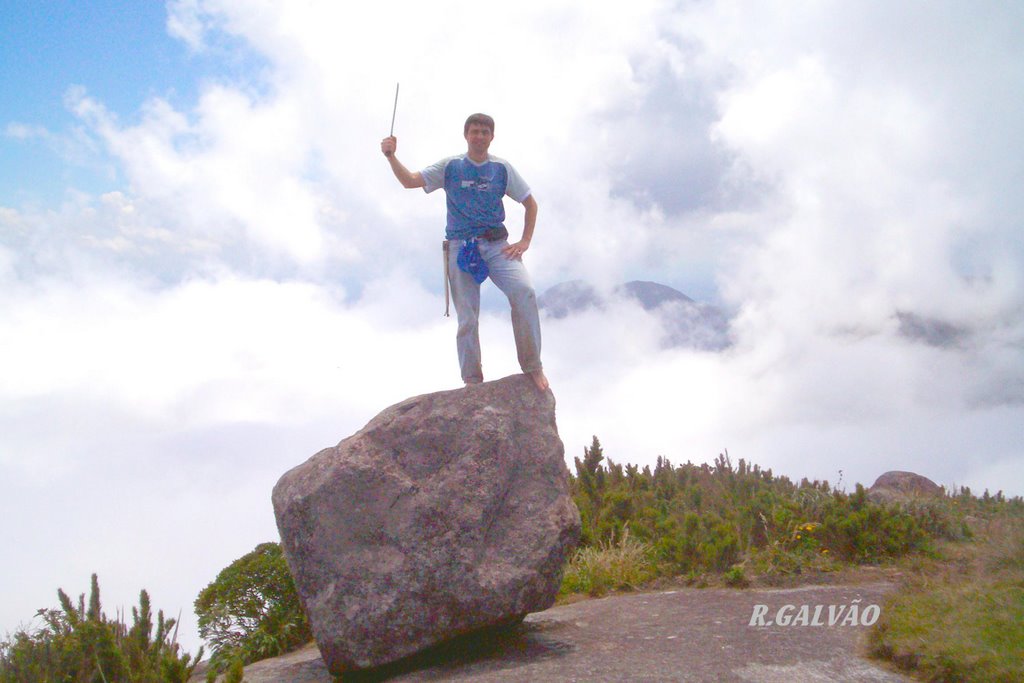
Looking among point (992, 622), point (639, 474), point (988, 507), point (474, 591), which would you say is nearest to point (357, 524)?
point (474, 591)

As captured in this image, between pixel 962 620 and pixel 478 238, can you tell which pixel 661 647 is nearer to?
pixel 962 620

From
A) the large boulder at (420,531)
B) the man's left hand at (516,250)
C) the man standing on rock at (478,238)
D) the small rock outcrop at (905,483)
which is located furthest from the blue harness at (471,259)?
the small rock outcrop at (905,483)

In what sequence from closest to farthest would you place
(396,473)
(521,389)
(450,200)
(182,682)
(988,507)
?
(182,682) < (396,473) < (521,389) < (450,200) < (988,507)

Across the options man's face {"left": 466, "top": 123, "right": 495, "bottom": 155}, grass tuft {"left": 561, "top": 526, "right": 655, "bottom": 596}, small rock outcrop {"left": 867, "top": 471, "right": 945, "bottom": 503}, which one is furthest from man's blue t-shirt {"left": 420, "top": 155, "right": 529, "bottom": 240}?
small rock outcrop {"left": 867, "top": 471, "right": 945, "bottom": 503}

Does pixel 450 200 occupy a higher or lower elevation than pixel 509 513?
higher

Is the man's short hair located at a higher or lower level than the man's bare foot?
higher

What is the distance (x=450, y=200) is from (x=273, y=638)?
459 centimetres

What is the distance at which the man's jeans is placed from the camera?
7348mm

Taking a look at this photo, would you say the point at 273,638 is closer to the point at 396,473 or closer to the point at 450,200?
the point at 396,473

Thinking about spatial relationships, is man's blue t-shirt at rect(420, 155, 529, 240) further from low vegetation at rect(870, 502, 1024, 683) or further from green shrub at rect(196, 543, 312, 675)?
low vegetation at rect(870, 502, 1024, 683)

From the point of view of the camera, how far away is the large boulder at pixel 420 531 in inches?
229

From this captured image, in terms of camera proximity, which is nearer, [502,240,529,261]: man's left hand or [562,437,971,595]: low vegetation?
[502,240,529,261]: man's left hand

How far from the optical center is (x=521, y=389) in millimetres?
7062

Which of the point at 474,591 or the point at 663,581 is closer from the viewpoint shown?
the point at 474,591
